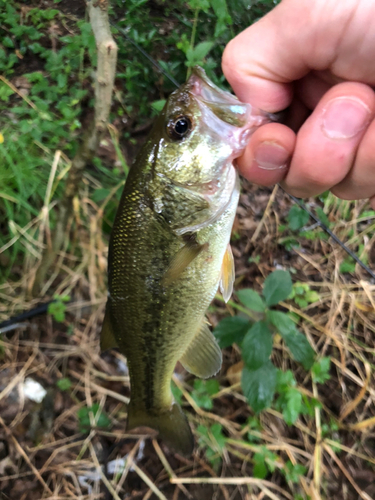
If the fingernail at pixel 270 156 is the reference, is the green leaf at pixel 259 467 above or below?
below

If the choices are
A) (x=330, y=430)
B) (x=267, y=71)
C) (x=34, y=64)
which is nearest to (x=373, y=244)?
(x=330, y=430)

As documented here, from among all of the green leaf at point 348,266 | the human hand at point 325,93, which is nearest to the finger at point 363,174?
the human hand at point 325,93

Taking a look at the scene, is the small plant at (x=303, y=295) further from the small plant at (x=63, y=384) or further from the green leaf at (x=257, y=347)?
the small plant at (x=63, y=384)

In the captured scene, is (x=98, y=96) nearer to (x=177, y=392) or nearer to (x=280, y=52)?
(x=280, y=52)

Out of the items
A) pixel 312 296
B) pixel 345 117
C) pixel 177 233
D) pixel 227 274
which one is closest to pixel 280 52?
pixel 345 117

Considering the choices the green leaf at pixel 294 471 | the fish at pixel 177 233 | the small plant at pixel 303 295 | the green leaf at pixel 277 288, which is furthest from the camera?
the small plant at pixel 303 295

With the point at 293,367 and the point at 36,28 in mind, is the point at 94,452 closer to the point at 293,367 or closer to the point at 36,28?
the point at 293,367

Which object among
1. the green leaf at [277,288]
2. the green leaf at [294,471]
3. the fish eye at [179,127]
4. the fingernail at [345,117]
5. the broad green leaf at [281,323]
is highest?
the fingernail at [345,117]
